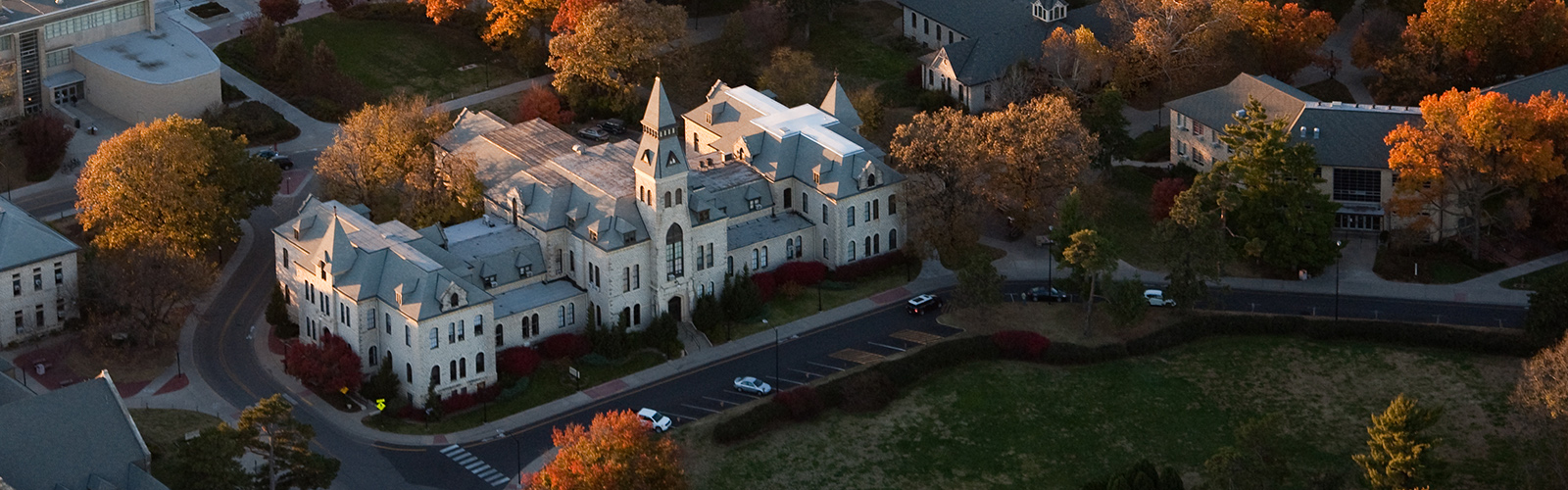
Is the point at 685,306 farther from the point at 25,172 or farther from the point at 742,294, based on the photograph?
the point at 25,172

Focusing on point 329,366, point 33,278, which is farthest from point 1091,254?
point 33,278

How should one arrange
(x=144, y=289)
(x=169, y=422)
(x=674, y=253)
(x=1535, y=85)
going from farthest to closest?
(x=1535, y=85) → (x=674, y=253) → (x=144, y=289) → (x=169, y=422)

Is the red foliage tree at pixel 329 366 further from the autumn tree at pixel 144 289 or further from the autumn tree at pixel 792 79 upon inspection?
the autumn tree at pixel 792 79

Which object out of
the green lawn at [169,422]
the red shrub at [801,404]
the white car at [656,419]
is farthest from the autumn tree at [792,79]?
the green lawn at [169,422]

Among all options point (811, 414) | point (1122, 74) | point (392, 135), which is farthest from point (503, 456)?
point (1122, 74)

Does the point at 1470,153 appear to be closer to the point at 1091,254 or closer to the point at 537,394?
the point at 1091,254

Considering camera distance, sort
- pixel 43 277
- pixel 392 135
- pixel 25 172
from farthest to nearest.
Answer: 1. pixel 25 172
2. pixel 392 135
3. pixel 43 277
